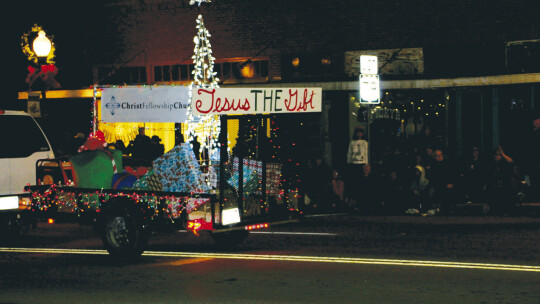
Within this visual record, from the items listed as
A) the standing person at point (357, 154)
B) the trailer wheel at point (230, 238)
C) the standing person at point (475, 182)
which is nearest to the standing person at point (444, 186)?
the standing person at point (475, 182)

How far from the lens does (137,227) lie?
1237cm

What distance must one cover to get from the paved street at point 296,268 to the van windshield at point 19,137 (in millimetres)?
1432

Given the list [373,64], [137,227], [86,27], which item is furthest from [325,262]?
[86,27]

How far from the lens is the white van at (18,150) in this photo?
14.4 meters

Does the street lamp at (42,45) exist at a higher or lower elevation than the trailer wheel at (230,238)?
higher

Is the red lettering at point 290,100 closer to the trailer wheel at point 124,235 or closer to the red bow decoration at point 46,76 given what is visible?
the trailer wheel at point 124,235

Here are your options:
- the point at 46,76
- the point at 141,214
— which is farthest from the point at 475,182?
the point at 46,76

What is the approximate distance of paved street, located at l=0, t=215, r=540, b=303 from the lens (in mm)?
9516

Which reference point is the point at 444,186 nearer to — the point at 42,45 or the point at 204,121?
the point at 204,121

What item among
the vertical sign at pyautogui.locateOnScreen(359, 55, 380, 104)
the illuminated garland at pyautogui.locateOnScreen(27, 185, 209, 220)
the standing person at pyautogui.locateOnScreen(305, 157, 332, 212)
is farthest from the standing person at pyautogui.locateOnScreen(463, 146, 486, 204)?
the illuminated garland at pyautogui.locateOnScreen(27, 185, 209, 220)

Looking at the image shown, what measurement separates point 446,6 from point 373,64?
7.92 feet

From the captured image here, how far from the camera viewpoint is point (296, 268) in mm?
11234

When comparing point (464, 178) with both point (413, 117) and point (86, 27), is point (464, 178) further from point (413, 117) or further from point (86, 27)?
point (86, 27)

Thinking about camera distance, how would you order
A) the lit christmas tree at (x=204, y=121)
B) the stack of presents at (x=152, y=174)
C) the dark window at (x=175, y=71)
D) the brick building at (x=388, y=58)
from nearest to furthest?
1. the stack of presents at (x=152, y=174)
2. the lit christmas tree at (x=204, y=121)
3. the brick building at (x=388, y=58)
4. the dark window at (x=175, y=71)
